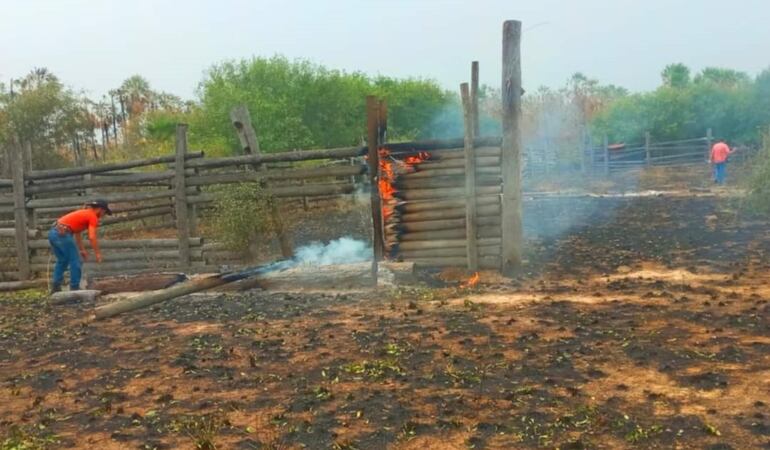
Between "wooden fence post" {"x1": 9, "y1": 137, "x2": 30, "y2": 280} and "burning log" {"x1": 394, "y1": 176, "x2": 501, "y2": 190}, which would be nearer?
"burning log" {"x1": 394, "y1": 176, "x2": 501, "y2": 190}

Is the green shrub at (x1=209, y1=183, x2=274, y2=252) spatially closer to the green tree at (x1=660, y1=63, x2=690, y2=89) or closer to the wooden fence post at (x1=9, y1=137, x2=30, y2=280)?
the wooden fence post at (x1=9, y1=137, x2=30, y2=280)

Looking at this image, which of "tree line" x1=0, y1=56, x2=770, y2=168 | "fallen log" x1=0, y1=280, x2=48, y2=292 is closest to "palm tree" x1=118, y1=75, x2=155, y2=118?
"tree line" x1=0, y1=56, x2=770, y2=168

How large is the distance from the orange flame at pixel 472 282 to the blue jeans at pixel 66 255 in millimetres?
5209

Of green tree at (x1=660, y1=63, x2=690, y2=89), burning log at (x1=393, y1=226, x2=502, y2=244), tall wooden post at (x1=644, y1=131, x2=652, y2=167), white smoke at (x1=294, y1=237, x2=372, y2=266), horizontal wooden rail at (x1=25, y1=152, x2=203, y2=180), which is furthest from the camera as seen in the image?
green tree at (x1=660, y1=63, x2=690, y2=89)

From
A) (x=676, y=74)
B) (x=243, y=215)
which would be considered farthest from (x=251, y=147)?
(x=676, y=74)

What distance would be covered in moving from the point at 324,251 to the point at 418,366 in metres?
6.00

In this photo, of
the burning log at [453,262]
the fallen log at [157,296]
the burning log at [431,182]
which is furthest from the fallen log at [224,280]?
the burning log at [431,182]

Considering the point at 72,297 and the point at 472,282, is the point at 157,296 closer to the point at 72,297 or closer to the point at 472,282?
the point at 72,297

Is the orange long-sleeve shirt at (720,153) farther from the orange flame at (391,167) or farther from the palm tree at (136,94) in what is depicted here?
the palm tree at (136,94)

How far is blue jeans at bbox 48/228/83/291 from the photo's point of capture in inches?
380

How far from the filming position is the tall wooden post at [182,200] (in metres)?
11.0

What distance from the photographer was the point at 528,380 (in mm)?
4941

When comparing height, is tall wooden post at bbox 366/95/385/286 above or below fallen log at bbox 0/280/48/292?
above

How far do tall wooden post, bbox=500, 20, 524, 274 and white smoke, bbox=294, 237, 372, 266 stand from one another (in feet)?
7.21
